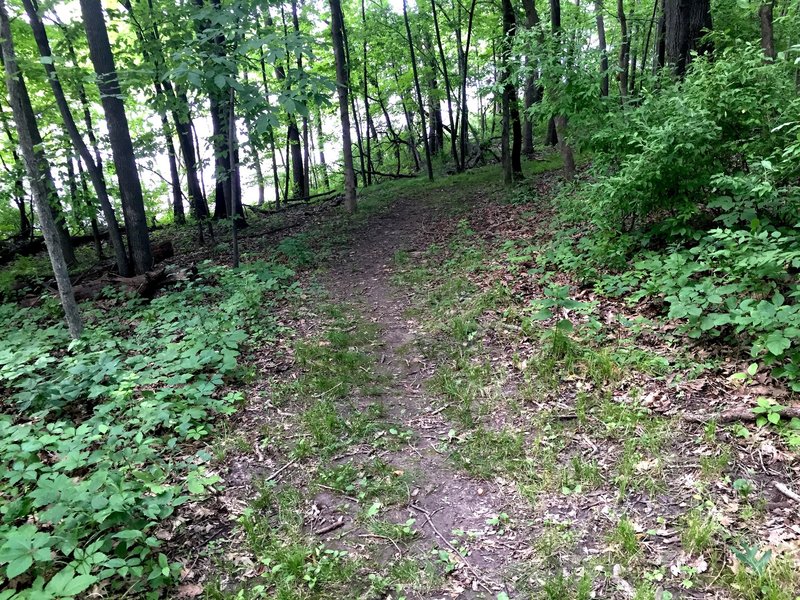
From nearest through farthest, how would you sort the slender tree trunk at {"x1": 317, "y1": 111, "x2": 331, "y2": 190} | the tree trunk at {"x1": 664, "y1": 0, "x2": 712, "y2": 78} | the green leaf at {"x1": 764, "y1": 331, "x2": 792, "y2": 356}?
the green leaf at {"x1": 764, "y1": 331, "x2": 792, "y2": 356}, the tree trunk at {"x1": 664, "y1": 0, "x2": 712, "y2": 78}, the slender tree trunk at {"x1": 317, "y1": 111, "x2": 331, "y2": 190}

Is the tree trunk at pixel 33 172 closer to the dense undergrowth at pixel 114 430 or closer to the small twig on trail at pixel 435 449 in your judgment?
the dense undergrowth at pixel 114 430

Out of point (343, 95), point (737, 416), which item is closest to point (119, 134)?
point (343, 95)

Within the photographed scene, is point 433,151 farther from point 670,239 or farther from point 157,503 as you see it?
point 157,503

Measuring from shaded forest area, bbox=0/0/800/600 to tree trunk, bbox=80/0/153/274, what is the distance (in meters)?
0.04

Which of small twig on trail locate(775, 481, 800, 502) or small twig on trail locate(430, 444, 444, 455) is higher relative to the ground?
small twig on trail locate(775, 481, 800, 502)

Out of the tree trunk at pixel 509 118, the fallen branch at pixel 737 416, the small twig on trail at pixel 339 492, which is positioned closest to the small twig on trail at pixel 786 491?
the fallen branch at pixel 737 416

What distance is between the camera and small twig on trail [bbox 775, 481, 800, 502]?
8.84 feet

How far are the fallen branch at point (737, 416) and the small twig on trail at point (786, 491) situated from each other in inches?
22.2

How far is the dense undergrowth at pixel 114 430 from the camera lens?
2572 millimetres

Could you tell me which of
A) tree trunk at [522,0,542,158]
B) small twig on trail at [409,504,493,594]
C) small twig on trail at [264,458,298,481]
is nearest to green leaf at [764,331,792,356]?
small twig on trail at [409,504,493,594]

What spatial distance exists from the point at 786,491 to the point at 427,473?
2.30 metres

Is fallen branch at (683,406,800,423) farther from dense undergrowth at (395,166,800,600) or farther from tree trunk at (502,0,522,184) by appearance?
tree trunk at (502,0,522,184)

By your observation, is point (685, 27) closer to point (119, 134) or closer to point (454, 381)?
point (454, 381)

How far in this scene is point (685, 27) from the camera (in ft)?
23.2
